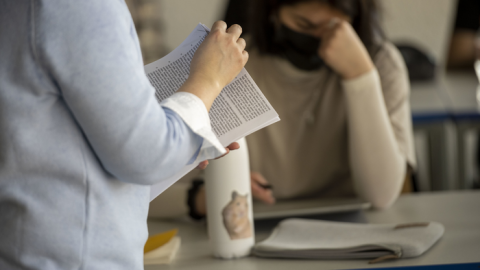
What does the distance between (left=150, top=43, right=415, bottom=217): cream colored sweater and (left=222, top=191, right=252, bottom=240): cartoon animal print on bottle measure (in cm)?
39

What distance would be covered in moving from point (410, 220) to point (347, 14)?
576 mm

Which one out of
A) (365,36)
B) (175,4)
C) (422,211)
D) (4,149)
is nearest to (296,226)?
(422,211)

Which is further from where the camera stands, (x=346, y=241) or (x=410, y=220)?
(x=410, y=220)

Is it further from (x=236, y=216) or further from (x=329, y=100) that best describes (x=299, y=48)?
(x=236, y=216)

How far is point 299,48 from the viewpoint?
1.28m

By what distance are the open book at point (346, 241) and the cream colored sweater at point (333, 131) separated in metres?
0.24

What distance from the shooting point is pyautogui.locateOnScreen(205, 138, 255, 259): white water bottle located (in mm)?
760

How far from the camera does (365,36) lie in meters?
1.30

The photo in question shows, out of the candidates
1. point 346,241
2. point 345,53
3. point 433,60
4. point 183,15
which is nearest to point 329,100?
point 345,53

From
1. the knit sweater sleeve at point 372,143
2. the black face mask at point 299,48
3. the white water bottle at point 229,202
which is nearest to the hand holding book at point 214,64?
the white water bottle at point 229,202

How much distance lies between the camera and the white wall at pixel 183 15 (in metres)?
3.14

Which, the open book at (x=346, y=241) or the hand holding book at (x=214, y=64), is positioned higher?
the hand holding book at (x=214, y=64)

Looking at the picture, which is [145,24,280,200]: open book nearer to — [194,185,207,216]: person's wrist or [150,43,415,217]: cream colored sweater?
[194,185,207,216]: person's wrist

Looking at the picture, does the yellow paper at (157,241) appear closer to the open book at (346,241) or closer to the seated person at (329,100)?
the open book at (346,241)
